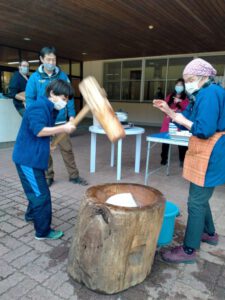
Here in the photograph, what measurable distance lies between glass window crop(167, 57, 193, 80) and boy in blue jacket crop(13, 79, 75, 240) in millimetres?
10266

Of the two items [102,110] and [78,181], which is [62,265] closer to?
[102,110]

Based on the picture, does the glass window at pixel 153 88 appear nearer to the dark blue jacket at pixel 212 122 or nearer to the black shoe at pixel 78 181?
the black shoe at pixel 78 181

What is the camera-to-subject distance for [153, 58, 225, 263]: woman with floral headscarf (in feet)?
5.89

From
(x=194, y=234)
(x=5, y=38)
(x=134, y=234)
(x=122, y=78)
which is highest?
(x=5, y=38)

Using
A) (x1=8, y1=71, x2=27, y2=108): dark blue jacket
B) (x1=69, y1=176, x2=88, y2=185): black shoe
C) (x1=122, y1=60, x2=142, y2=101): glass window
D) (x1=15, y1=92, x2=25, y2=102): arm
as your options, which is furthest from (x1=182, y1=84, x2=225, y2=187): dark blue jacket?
(x1=122, y1=60, x2=142, y2=101): glass window

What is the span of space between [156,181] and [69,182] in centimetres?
142

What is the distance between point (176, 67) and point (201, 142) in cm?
1057

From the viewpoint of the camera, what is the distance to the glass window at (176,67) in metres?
11.4

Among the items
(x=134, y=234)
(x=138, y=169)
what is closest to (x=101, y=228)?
(x=134, y=234)

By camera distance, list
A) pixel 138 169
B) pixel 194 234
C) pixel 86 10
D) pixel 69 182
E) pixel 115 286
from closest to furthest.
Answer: pixel 115 286 < pixel 194 234 < pixel 69 182 < pixel 138 169 < pixel 86 10

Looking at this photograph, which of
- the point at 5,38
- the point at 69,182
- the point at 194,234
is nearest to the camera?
the point at 194,234

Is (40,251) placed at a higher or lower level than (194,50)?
lower

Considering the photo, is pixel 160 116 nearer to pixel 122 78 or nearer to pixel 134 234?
pixel 122 78

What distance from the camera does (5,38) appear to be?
8.56 metres
